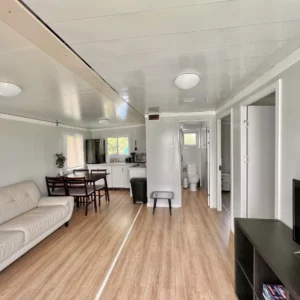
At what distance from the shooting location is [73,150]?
554cm

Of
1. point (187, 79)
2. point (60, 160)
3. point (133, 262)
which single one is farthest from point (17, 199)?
point (187, 79)

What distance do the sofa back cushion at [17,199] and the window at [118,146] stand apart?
11.0 feet

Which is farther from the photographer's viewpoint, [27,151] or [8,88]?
[27,151]

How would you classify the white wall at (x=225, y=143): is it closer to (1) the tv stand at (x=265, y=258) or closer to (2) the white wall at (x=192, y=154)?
(2) the white wall at (x=192, y=154)

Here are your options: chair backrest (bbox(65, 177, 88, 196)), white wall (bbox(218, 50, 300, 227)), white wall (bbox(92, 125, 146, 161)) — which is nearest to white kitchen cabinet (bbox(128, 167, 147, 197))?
chair backrest (bbox(65, 177, 88, 196))

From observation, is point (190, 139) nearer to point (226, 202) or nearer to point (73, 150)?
point (226, 202)

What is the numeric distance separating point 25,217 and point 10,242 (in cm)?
70

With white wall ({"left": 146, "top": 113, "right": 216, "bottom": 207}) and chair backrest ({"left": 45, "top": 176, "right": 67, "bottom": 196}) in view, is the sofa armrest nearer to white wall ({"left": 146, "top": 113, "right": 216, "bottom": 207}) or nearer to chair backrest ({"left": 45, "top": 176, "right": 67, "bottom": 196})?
chair backrest ({"left": 45, "top": 176, "right": 67, "bottom": 196})

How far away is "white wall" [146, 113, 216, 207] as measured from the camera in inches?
165

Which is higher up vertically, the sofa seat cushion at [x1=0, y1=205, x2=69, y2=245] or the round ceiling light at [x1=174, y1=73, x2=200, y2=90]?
the round ceiling light at [x1=174, y1=73, x2=200, y2=90]

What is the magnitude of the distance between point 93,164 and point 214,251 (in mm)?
4585

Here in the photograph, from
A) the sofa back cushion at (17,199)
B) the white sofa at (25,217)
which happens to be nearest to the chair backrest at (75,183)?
the white sofa at (25,217)

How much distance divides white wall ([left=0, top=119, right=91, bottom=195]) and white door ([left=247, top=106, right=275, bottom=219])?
13.0 feet

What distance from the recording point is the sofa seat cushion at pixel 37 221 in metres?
2.41
